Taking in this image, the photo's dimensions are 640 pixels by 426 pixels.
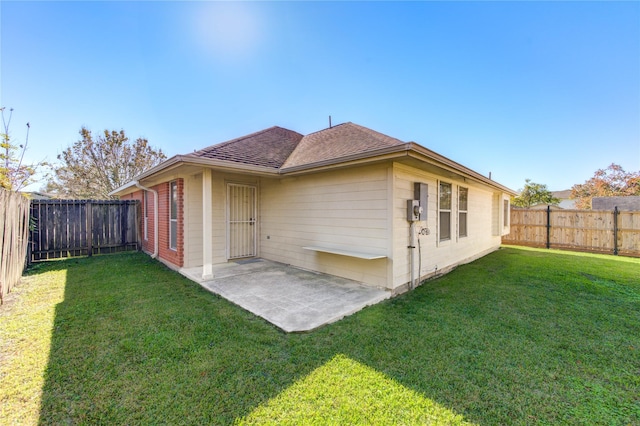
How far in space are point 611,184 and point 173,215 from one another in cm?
3336

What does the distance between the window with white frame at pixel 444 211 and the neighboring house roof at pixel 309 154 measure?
479 mm

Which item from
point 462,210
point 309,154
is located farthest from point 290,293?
point 462,210

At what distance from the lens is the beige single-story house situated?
4.58 m

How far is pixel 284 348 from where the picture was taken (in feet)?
8.87

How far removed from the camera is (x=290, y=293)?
4.33 meters

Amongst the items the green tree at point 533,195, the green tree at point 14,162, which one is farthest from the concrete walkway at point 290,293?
the green tree at point 533,195

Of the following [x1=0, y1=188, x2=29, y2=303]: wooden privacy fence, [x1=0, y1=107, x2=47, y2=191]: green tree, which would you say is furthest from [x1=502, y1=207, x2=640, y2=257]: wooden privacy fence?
[x1=0, y1=107, x2=47, y2=191]: green tree

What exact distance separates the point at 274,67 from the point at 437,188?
691 centimetres

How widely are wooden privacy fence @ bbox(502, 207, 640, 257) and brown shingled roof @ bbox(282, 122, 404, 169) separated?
1014cm

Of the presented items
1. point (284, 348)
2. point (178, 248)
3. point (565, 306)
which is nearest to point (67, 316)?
point (178, 248)

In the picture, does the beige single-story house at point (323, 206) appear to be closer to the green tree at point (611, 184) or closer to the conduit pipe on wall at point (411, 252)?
the conduit pipe on wall at point (411, 252)

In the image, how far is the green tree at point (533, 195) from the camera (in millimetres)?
25234

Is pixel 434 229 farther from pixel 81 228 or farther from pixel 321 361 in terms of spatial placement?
pixel 81 228

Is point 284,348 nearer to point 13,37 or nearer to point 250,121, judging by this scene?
point 13,37
